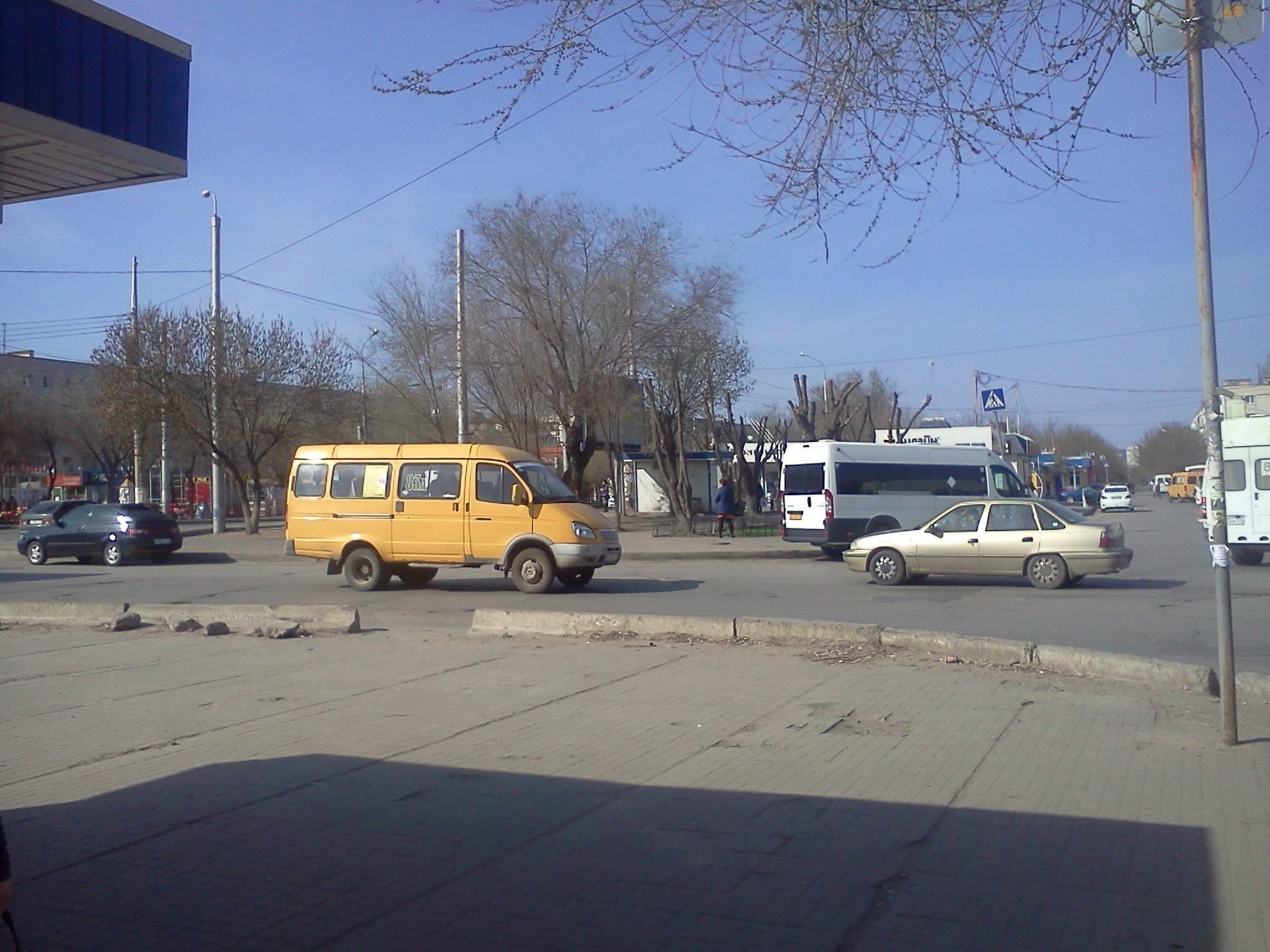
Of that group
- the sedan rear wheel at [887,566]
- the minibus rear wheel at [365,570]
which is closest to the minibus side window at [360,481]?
the minibus rear wheel at [365,570]

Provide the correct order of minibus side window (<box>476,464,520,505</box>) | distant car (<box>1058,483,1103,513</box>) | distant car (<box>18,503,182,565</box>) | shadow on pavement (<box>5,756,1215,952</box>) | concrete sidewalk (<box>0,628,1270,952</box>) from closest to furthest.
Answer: shadow on pavement (<box>5,756,1215,952</box>), concrete sidewalk (<box>0,628,1270,952</box>), minibus side window (<box>476,464,520,505</box>), distant car (<box>18,503,182,565</box>), distant car (<box>1058,483,1103,513</box>)

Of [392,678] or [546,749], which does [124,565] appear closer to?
[392,678]

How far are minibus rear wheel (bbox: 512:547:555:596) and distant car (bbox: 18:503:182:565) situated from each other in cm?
1314

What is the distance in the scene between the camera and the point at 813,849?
503cm

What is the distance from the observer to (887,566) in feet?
59.4

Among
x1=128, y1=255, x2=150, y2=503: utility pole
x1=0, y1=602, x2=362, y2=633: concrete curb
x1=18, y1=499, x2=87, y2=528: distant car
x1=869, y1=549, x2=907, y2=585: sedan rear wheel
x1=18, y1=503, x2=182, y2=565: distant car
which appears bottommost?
x1=0, y1=602, x2=362, y2=633: concrete curb

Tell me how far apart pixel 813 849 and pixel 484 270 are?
2842cm

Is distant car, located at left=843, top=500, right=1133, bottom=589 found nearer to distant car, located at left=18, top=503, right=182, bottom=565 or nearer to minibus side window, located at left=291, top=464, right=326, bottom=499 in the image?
minibus side window, located at left=291, top=464, right=326, bottom=499

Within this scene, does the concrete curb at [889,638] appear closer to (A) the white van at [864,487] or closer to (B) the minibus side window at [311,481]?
(B) the minibus side window at [311,481]

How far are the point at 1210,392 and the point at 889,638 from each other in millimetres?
4750

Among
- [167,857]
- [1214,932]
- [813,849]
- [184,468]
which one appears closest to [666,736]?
[813,849]

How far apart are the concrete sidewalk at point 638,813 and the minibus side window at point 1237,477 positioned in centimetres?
1457

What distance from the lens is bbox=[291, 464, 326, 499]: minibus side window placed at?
18609 mm

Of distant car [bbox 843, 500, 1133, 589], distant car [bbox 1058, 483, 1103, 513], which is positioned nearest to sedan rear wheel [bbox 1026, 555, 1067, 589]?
distant car [bbox 843, 500, 1133, 589]
